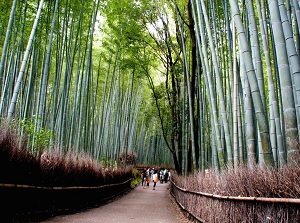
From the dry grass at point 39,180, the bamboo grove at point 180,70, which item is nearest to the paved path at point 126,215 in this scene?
the dry grass at point 39,180

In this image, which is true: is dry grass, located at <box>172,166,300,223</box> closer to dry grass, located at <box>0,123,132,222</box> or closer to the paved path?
the paved path

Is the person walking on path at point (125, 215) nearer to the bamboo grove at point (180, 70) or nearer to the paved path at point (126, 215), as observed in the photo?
the paved path at point (126, 215)

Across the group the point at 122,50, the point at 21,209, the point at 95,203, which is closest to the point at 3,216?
the point at 21,209

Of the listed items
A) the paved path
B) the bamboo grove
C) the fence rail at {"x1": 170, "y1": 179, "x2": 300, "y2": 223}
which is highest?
the bamboo grove

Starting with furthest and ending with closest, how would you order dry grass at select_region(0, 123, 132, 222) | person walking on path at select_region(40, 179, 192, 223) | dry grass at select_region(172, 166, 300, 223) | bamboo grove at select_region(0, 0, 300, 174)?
person walking on path at select_region(40, 179, 192, 223), dry grass at select_region(0, 123, 132, 222), bamboo grove at select_region(0, 0, 300, 174), dry grass at select_region(172, 166, 300, 223)

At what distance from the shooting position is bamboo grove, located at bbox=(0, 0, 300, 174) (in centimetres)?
247

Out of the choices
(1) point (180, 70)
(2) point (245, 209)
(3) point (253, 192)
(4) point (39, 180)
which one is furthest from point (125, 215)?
(1) point (180, 70)

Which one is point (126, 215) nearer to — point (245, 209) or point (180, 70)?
point (245, 209)

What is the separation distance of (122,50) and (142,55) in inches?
36.6

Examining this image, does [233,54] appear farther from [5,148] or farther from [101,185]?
[101,185]

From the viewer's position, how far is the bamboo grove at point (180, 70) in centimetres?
247

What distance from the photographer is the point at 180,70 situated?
9391 millimetres

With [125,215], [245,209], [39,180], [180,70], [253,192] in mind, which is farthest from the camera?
[180,70]

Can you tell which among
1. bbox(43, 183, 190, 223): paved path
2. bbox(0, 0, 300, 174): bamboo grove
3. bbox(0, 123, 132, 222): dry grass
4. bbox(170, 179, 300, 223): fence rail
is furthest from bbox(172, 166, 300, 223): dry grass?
bbox(0, 123, 132, 222): dry grass
